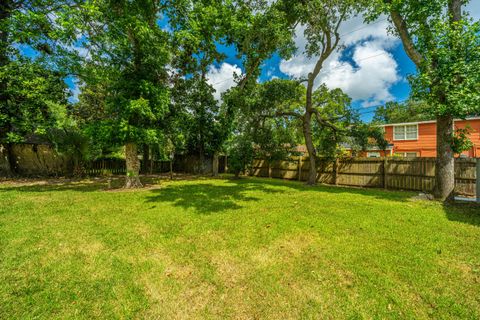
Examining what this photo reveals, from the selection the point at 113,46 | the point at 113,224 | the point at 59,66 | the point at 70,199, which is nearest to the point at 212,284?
the point at 113,224

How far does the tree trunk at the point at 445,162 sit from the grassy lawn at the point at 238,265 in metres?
2.17

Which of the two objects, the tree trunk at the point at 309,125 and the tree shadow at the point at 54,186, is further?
the tree trunk at the point at 309,125

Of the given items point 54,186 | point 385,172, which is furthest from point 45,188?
point 385,172

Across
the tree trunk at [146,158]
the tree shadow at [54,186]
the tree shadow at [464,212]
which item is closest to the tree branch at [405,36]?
the tree shadow at [464,212]

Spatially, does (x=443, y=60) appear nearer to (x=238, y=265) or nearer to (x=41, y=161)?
(x=238, y=265)

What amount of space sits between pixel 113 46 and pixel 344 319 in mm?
11099

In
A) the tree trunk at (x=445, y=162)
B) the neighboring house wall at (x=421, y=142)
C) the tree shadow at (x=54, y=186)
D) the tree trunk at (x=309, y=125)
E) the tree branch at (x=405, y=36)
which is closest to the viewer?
the tree trunk at (x=445, y=162)

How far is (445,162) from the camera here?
23.5ft

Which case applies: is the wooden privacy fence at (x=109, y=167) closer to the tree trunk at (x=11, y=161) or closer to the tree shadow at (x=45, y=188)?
the tree trunk at (x=11, y=161)

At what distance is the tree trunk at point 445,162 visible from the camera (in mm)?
7031

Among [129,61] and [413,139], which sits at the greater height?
[129,61]

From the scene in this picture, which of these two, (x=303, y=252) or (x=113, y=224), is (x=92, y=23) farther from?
(x=303, y=252)

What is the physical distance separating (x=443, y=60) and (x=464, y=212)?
4.40 m

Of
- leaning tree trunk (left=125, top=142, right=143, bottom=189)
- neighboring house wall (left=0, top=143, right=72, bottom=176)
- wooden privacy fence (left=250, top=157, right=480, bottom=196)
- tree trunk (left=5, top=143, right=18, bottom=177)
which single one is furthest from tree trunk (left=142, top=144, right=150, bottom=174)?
wooden privacy fence (left=250, top=157, right=480, bottom=196)
